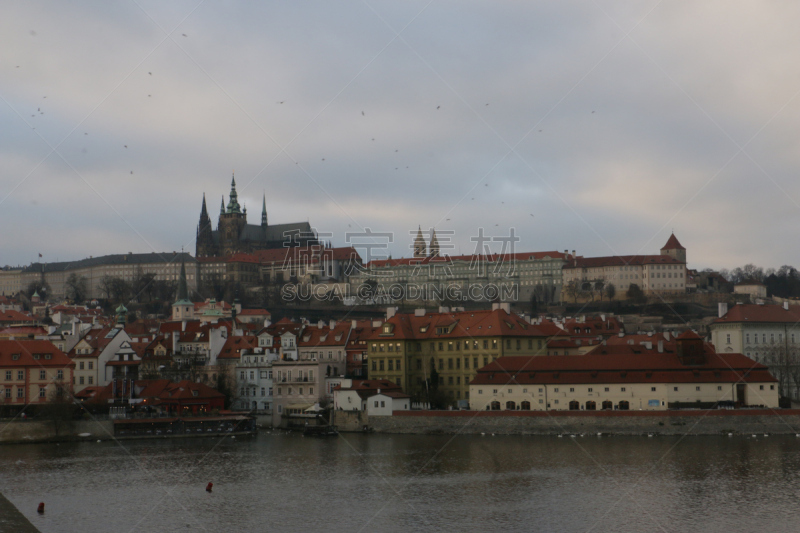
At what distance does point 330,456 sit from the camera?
47.4m

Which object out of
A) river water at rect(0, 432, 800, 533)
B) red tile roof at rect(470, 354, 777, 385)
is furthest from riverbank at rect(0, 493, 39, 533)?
red tile roof at rect(470, 354, 777, 385)

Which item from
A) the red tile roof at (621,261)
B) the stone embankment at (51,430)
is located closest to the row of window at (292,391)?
the stone embankment at (51,430)

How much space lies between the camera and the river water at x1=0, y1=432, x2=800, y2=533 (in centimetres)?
3169

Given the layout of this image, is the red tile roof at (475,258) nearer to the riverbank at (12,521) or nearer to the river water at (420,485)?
the river water at (420,485)

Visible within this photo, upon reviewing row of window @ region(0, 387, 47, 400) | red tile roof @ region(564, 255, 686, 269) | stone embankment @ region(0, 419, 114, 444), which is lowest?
stone embankment @ region(0, 419, 114, 444)

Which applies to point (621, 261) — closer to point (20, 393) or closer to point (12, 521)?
point (20, 393)

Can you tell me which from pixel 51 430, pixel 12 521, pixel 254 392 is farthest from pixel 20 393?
pixel 12 521

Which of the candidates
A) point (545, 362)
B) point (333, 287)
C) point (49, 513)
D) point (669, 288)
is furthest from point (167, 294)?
point (49, 513)

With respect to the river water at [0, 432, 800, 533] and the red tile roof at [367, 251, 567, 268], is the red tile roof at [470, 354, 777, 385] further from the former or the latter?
the red tile roof at [367, 251, 567, 268]

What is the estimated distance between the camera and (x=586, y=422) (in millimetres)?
54562

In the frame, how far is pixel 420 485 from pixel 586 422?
1912 cm

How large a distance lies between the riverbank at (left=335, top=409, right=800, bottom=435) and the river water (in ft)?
5.11

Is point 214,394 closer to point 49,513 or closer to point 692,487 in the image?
point 49,513

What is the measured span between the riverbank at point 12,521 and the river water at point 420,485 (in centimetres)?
78
